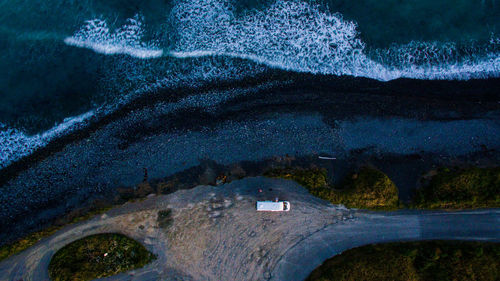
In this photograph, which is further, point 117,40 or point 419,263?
point 117,40

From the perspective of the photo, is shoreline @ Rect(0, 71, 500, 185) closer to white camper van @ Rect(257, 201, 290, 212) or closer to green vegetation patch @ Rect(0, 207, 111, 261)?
green vegetation patch @ Rect(0, 207, 111, 261)

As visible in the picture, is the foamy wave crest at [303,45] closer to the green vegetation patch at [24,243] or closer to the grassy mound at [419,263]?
the grassy mound at [419,263]

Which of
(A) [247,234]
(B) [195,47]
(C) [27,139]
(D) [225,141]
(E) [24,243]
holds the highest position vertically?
(B) [195,47]

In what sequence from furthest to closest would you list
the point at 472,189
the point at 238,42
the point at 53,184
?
the point at 238,42
the point at 53,184
the point at 472,189

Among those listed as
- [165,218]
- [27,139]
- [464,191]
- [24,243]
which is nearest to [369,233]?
[464,191]

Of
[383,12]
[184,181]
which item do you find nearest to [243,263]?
[184,181]

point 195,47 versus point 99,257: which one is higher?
point 195,47

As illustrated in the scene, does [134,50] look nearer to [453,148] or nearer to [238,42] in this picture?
[238,42]

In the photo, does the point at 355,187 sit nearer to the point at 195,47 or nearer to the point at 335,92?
the point at 335,92
